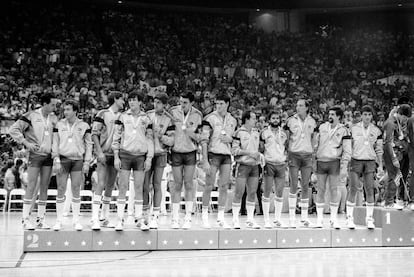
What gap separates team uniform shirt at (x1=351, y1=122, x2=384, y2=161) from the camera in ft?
33.7

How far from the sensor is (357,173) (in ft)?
34.1

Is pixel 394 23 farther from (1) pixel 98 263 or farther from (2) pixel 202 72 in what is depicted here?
(1) pixel 98 263

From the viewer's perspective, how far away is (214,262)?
8242mm

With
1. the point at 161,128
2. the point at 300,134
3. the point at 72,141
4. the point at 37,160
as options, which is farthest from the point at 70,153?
the point at 300,134

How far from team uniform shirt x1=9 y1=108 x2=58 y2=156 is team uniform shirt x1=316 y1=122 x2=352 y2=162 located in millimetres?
4558

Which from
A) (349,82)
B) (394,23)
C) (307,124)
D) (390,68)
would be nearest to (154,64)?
Result: (349,82)

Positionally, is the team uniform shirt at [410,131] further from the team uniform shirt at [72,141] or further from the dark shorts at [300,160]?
the team uniform shirt at [72,141]

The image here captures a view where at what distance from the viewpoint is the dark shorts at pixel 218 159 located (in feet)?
32.1

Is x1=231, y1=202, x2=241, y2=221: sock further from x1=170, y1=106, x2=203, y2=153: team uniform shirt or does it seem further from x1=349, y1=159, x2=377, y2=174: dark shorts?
x1=349, y1=159, x2=377, y2=174: dark shorts

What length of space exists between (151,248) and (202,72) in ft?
59.0

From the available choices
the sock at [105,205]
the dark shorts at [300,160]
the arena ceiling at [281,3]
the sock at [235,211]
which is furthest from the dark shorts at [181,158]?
the arena ceiling at [281,3]

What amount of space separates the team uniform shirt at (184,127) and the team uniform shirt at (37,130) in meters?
1.99

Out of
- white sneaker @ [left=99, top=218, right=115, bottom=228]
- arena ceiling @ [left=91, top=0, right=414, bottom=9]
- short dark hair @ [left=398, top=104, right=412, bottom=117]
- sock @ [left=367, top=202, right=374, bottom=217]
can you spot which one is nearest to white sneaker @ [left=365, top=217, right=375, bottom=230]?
sock @ [left=367, top=202, right=374, bottom=217]

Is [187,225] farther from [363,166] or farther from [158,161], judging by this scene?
[363,166]
